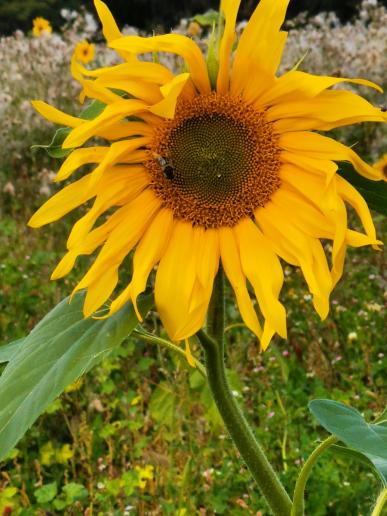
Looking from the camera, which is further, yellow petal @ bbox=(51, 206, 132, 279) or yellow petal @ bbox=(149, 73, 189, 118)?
yellow petal @ bbox=(51, 206, 132, 279)

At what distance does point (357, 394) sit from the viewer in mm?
2713

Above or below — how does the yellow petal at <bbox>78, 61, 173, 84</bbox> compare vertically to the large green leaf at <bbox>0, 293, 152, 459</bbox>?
above

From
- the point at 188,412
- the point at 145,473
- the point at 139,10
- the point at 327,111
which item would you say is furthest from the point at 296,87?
the point at 139,10

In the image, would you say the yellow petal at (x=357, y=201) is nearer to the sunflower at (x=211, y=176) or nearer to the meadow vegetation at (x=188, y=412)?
the sunflower at (x=211, y=176)

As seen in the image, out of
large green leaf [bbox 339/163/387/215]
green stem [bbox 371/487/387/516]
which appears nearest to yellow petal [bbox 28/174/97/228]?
large green leaf [bbox 339/163/387/215]

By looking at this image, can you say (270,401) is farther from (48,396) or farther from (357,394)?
(48,396)

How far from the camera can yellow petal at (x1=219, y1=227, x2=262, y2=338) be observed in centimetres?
98

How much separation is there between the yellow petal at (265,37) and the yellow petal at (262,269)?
0.20 metres

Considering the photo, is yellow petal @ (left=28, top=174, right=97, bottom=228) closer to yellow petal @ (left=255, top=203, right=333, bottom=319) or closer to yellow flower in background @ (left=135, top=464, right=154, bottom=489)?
yellow petal @ (left=255, top=203, right=333, bottom=319)

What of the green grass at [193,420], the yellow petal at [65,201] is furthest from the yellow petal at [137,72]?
the green grass at [193,420]

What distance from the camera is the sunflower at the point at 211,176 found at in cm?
93

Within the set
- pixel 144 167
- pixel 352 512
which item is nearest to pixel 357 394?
pixel 352 512

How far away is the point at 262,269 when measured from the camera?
101cm

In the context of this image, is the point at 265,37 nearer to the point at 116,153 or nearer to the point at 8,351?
the point at 116,153
